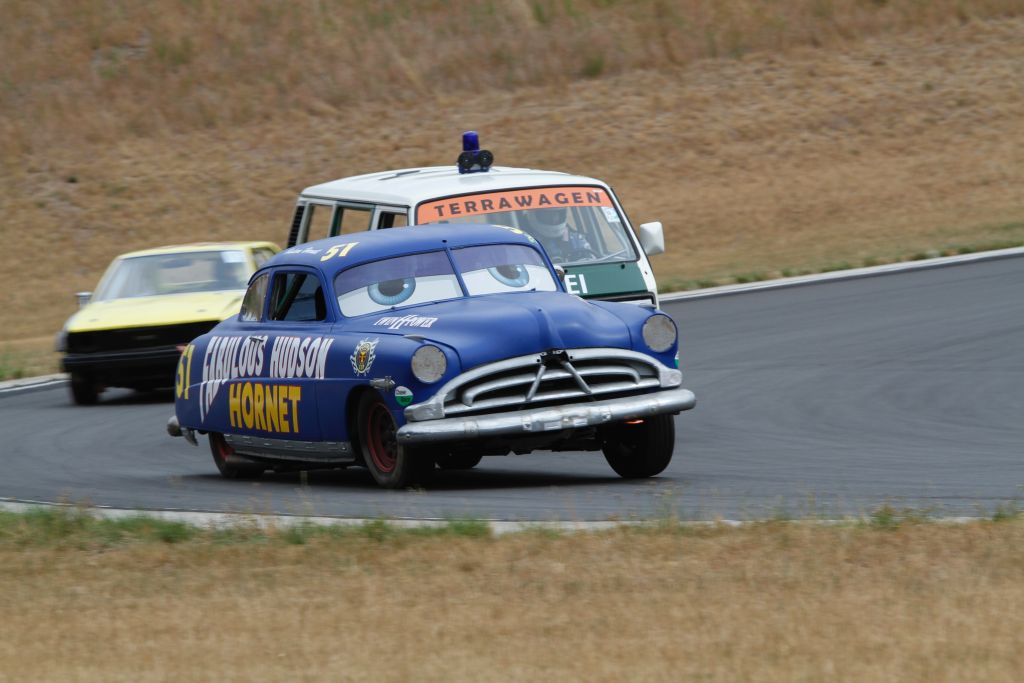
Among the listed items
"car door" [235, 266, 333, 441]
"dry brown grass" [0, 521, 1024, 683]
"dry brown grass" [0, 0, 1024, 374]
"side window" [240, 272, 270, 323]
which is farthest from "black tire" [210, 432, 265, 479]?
"dry brown grass" [0, 0, 1024, 374]

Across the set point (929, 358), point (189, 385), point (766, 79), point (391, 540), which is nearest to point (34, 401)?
point (189, 385)

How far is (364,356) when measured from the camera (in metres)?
10.1

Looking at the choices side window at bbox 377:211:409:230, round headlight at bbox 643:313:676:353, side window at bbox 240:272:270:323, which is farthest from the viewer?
side window at bbox 377:211:409:230

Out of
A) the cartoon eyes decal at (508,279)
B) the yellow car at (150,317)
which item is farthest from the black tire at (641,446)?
the yellow car at (150,317)

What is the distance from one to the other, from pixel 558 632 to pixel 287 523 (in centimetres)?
294

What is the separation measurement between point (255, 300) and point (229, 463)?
1114mm

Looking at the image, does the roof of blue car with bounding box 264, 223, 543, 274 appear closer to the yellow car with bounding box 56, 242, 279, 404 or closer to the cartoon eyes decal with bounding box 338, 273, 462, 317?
the cartoon eyes decal with bounding box 338, 273, 462, 317

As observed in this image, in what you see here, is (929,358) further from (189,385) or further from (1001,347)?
(189,385)

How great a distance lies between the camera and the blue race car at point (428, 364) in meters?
9.77

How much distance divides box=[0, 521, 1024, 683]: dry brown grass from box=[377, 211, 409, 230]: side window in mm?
5442

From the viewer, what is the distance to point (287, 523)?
29.2ft

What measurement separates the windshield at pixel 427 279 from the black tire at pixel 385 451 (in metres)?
0.75

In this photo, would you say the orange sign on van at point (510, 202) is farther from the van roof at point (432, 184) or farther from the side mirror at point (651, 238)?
the side mirror at point (651, 238)

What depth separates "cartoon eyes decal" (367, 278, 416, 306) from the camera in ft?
35.5
